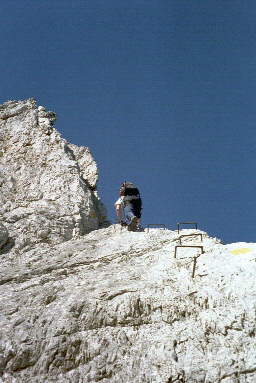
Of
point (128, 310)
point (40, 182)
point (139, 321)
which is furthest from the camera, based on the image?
point (40, 182)

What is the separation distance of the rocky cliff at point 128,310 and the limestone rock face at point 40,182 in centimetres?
171

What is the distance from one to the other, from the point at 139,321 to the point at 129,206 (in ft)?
33.1

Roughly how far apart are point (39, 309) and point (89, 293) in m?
1.91

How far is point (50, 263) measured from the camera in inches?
808

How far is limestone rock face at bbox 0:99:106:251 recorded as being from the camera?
81.6 ft

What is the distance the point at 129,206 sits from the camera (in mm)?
24344

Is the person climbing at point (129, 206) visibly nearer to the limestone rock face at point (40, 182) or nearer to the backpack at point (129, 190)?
the backpack at point (129, 190)

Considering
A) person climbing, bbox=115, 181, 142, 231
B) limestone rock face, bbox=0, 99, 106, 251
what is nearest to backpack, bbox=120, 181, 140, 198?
person climbing, bbox=115, 181, 142, 231

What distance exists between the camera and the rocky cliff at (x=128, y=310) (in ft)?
43.1

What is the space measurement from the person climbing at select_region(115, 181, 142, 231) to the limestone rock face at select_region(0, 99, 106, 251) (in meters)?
2.84

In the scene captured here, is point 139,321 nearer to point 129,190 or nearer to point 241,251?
point 241,251

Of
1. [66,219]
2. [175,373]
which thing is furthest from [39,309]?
[66,219]

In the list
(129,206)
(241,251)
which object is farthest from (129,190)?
(241,251)

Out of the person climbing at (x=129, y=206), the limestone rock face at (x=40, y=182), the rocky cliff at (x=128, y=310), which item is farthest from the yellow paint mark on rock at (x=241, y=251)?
the limestone rock face at (x=40, y=182)
